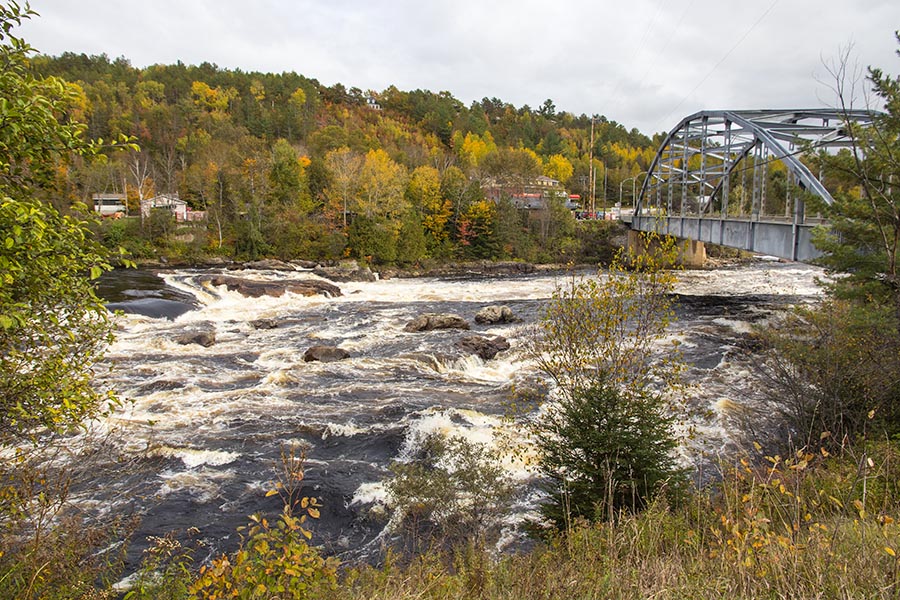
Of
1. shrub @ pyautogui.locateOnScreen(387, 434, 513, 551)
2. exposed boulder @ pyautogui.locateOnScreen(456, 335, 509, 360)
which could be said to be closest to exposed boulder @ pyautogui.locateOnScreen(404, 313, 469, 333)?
exposed boulder @ pyautogui.locateOnScreen(456, 335, 509, 360)

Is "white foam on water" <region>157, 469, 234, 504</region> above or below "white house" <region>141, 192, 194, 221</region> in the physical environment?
below

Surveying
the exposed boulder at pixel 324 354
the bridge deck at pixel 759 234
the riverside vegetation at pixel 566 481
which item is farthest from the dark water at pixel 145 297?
the bridge deck at pixel 759 234

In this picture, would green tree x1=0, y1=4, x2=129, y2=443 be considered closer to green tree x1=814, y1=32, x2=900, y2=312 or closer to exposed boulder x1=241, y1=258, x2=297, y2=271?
green tree x1=814, y1=32, x2=900, y2=312

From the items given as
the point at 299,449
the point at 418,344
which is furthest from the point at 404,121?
the point at 299,449

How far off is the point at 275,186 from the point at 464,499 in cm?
5486

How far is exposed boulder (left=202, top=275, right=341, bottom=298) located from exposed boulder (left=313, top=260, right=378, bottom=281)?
7.10 m

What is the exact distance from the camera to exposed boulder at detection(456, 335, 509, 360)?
2038cm

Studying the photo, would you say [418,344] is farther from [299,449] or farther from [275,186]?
[275,186]

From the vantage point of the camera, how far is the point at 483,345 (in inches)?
823

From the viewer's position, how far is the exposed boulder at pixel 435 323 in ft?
80.8

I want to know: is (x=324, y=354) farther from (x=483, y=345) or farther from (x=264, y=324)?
(x=264, y=324)

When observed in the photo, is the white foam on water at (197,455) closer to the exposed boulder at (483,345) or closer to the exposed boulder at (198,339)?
the exposed boulder at (198,339)

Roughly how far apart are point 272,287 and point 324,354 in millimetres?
14814

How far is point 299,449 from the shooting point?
12.6 meters
